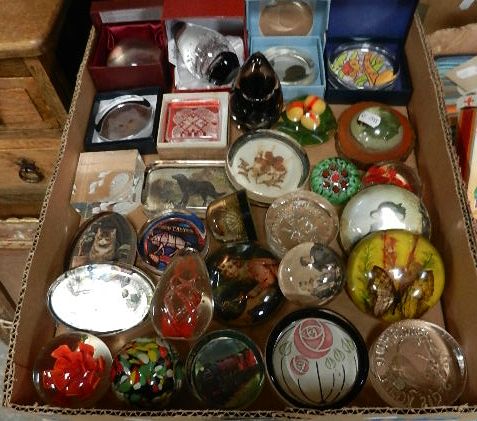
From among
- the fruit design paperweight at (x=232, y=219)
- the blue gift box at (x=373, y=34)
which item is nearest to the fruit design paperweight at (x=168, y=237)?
the fruit design paperweight at (x=232, y=219)

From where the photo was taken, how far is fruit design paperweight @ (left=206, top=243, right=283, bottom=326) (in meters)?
0.82

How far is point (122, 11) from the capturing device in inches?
41.7

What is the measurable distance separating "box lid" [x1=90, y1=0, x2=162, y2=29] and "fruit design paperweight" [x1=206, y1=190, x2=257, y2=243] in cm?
46

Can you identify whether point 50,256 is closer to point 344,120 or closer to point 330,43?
point 344,120

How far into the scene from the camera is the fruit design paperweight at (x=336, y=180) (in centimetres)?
93

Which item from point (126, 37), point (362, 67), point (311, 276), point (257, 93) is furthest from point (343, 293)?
point (126, 37)

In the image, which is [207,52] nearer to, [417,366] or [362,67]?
[362,67]

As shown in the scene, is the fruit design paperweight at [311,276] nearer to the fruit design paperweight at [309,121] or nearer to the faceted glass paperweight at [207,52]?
the fruit design paperweight at [309,121]

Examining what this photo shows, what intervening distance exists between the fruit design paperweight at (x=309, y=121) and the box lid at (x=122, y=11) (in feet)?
1.19

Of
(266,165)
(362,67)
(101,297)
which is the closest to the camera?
(101,297)

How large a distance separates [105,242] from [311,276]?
374 millimetres

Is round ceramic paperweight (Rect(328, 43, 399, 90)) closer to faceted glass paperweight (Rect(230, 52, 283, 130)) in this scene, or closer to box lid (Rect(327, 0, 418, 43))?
box lid (Rect(327, 0, 418, 43))

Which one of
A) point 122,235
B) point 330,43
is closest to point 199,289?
point 122,235

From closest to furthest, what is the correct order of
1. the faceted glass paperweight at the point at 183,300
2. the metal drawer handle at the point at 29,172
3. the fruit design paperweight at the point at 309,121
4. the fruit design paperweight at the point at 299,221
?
the faceted glass paperweight at the point at 183,300 < the fruit design paperweight at the point at 299,221 < the fruit design paperweight at the point at 309,121 < the metal drawer handle at the point at 29,172
